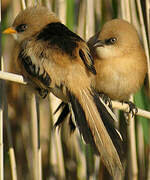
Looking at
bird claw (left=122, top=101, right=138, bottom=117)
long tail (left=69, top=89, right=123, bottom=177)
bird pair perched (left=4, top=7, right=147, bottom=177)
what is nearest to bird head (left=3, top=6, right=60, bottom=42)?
bird pair perched (left=4, top=7, right=147, bottom=177)

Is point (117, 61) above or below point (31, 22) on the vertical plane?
below

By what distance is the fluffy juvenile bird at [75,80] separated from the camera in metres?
1.97

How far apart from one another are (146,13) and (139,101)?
2.06 ft

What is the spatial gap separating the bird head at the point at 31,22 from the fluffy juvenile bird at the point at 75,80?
212mm

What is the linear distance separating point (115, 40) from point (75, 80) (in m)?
0.76

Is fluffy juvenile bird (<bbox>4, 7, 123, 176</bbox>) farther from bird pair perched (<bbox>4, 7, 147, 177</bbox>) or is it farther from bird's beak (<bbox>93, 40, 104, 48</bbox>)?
bird's beak (<bbox>93, 40, 104, 48</bbox>)

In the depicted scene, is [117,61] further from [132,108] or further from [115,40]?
[132,108]

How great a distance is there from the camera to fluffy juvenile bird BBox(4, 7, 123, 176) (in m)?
1.97

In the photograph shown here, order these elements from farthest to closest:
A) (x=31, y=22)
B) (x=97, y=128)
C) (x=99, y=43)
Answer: (x=99, y=43)
(x=31, y=22)
(x=97, y=128)

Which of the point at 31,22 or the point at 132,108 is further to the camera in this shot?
the point at 132,108

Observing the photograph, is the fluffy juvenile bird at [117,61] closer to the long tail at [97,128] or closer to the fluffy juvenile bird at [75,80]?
the fluffy juvenile bird at [75,80]

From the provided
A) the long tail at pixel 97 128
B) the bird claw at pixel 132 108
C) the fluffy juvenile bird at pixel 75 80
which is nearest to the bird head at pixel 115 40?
the bird claw at pixel 132 108

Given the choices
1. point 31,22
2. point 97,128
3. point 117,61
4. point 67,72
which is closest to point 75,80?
point 67,72

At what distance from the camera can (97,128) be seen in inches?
78.0
